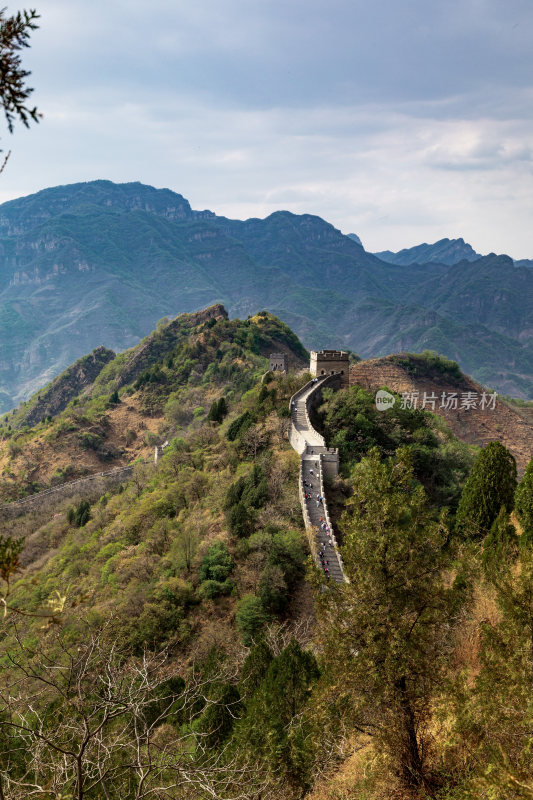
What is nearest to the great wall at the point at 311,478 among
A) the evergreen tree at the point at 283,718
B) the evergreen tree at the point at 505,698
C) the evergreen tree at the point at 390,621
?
the evergreen tree at the point at 390,621

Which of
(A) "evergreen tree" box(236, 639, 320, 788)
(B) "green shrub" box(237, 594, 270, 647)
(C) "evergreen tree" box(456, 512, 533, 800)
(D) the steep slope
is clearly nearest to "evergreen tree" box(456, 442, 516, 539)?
(B) "green shrub" box(237, 594, 270, 647)

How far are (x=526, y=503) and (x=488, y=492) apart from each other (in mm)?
4003

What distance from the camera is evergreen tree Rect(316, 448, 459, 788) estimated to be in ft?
29.8

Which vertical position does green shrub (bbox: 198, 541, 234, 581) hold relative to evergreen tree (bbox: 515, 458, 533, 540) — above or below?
below

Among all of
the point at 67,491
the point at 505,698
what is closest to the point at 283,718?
the point at 505,698

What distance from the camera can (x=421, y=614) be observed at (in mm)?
9414

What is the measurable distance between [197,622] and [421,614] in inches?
787

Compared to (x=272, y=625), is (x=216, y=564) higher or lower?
higher

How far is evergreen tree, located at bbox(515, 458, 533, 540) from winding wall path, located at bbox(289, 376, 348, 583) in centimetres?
686

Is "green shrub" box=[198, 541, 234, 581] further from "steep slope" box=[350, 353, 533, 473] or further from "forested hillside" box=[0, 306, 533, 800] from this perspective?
"steep slope" box=[350, 353, 533, 473]

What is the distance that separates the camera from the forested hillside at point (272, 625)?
7965 mm

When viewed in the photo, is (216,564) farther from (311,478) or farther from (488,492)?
(488,492)

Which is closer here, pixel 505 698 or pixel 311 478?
pixel 505 698

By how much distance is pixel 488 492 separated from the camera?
77.5 feet
